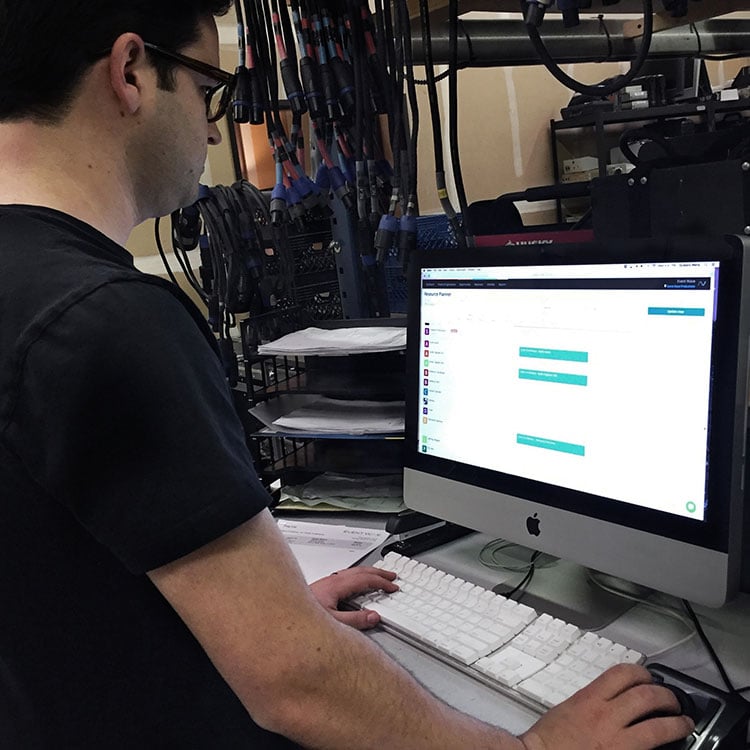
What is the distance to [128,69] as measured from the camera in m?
0.70

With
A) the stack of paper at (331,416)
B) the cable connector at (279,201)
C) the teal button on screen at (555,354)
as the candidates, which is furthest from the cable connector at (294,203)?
the teal button on screen at (555,354)

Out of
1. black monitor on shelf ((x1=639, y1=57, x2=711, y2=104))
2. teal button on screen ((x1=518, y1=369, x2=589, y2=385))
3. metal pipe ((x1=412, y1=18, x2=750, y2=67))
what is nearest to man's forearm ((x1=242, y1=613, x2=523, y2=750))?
teal button on screen ((x1=518, y1=369, x2=589, y2=385))

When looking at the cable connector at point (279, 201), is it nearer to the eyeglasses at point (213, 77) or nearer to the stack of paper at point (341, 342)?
the stack of paper at point (341, 342)

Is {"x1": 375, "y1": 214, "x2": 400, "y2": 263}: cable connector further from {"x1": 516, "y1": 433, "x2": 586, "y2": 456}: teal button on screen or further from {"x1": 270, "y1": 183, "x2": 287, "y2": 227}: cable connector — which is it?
{"x1": 516, "y1": 433, "x2": 586, "y2": 456}: teal button on screen

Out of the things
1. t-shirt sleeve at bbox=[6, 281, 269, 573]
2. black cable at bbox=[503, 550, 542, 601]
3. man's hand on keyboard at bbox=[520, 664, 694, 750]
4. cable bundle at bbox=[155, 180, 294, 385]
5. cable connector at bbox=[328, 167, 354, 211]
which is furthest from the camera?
cable bundle at bbox=[155, 180, 294, 385]

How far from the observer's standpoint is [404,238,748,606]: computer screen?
0.72m

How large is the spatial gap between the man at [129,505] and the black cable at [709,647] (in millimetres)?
112

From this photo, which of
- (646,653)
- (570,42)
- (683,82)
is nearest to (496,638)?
(646,653)

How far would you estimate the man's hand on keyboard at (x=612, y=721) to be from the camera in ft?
2.05

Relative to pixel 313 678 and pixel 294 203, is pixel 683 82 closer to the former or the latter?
pixel 294 203

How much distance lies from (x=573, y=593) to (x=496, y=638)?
6.6 inches

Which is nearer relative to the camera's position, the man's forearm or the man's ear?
the man's forearm

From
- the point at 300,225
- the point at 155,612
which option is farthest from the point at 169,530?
the point at 300,225

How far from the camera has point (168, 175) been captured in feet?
2.55
